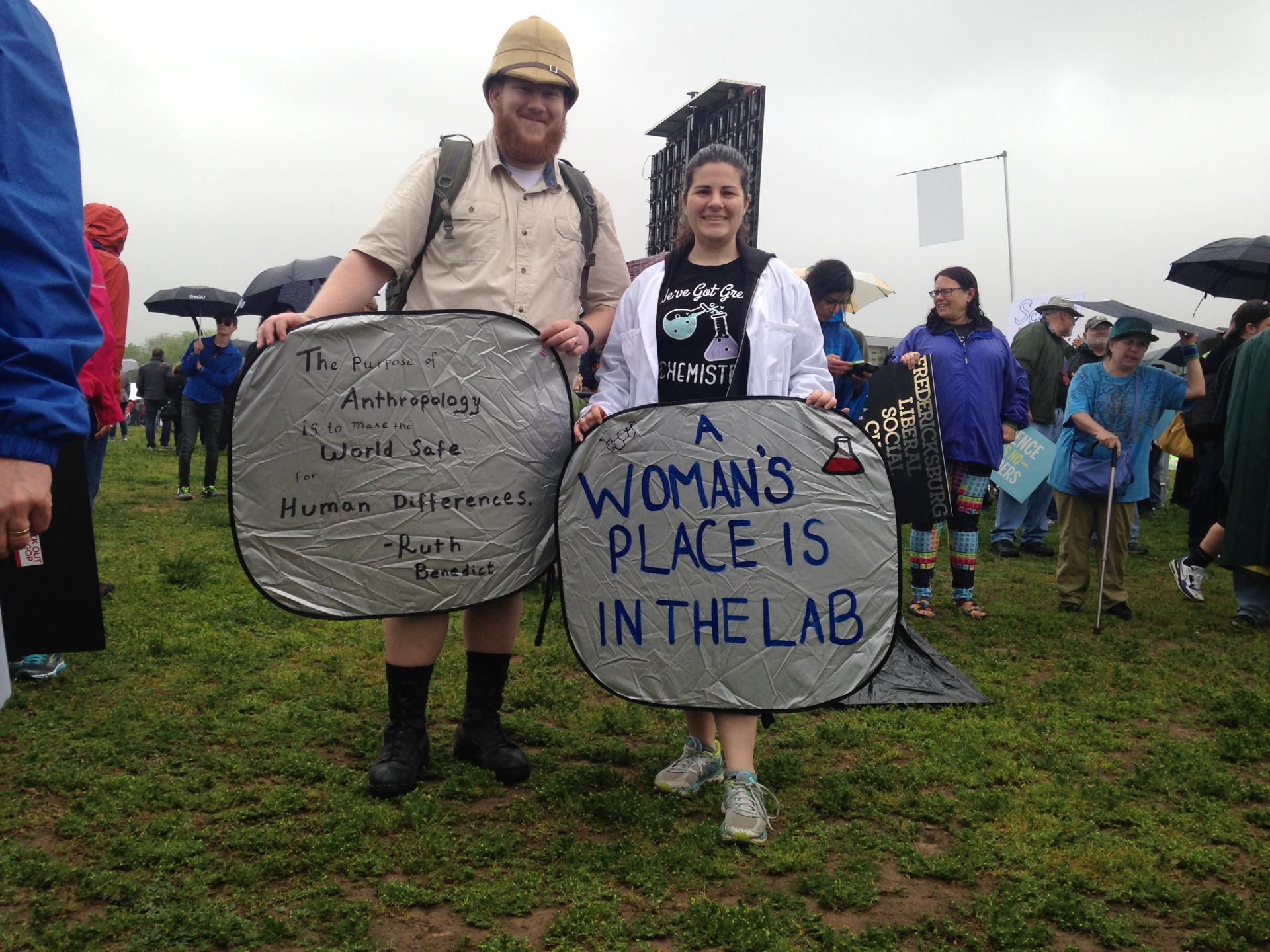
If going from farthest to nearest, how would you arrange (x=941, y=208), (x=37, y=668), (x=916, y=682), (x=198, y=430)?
(x=941, y=208) < (x=198, y=430) < (x=916, y=682) < (x=37, y=668)

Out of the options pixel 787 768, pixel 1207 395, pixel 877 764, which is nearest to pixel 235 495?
pixel 787 768

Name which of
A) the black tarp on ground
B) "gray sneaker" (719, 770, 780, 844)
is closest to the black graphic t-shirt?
"gray sneaker" (719, 770, 780, 844)

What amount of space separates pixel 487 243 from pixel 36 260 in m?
1.78

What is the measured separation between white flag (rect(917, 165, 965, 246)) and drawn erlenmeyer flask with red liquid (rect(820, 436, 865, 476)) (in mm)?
11592

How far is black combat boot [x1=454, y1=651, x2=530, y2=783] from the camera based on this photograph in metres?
3.23

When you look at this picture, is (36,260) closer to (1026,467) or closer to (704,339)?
(704,339)

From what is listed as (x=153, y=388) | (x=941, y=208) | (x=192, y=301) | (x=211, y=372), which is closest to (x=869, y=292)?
(x=941, y=208)

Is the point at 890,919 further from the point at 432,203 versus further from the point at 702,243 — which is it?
the point at 432,203

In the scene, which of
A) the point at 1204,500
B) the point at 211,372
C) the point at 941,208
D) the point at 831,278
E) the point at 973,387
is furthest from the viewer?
the point at 941,208

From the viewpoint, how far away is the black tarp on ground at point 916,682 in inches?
163

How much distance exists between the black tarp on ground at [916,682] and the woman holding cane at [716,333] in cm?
128

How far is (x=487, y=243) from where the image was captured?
3.01 meters

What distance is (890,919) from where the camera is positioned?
239cm

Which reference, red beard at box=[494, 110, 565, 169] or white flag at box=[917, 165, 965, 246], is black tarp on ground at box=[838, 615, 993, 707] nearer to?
red beard at box=[494, 110, 565, 169]
